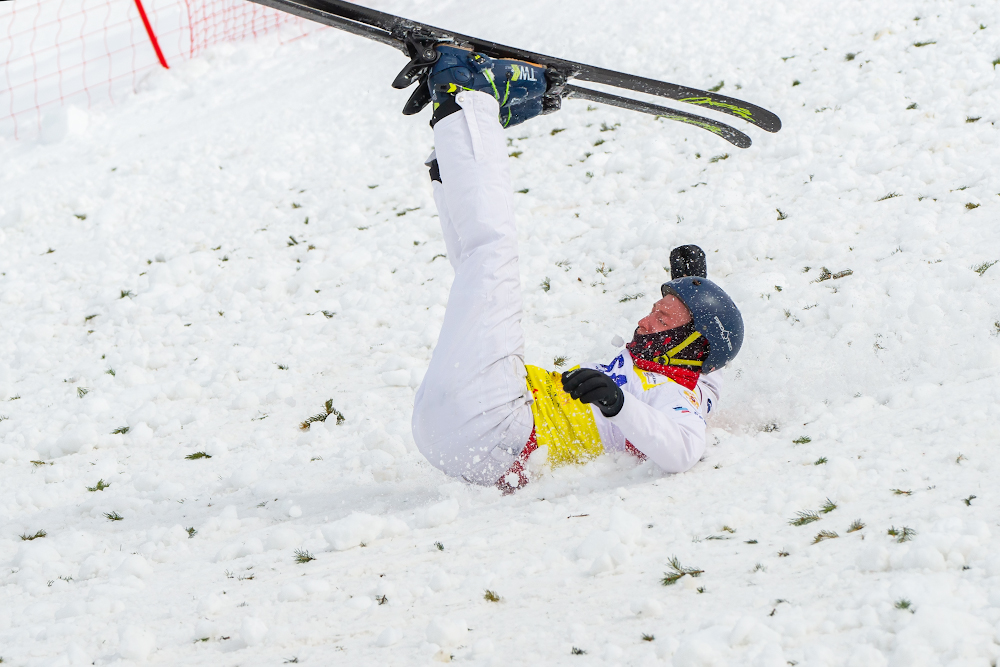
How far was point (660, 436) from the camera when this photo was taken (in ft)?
10.6

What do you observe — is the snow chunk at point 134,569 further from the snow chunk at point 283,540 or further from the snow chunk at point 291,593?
the snow chunk at point 291,593

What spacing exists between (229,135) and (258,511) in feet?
22.4

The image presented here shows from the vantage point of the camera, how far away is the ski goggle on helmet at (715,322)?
3961mm

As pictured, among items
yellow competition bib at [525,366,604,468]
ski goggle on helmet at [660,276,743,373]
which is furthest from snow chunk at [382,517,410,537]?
ski goggle on helmet at [660,276,743,373]

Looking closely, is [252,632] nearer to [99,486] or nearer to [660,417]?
[660,417]

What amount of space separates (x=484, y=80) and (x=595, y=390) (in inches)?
63.6

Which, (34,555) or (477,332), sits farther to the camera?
(477,332)

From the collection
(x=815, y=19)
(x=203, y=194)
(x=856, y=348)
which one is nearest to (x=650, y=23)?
(x=815, y=19)

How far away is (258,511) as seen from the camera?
3615mm

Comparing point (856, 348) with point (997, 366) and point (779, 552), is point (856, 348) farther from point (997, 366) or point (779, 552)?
point (779, 552)

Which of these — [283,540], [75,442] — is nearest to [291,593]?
[283,540]

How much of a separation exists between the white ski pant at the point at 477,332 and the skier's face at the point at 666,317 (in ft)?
2.60

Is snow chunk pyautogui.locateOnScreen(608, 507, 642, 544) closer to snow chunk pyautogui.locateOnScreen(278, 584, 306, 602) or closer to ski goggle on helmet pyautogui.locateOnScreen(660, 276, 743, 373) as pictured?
snow chunk pyautogui.locateOnScreen(278, 584, 306, 602)

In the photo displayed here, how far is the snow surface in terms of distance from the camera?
2.33 m
